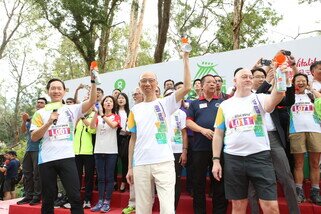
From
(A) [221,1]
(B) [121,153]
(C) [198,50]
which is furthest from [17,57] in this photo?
(B) [121,153]

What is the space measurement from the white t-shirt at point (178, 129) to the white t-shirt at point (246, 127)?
55.2 inches

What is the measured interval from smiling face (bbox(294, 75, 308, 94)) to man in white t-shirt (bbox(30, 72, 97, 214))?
94.4 inches

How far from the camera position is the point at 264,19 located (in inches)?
632

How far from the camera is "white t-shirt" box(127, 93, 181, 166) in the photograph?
305cm

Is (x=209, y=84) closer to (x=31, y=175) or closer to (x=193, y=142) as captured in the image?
(x=193, y=142)

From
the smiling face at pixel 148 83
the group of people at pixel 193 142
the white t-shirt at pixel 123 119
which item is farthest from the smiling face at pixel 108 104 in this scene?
the smiling face at pixel 148 83

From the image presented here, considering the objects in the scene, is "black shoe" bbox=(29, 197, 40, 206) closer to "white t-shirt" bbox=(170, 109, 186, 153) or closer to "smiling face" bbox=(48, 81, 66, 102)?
"smiling face" bbox=(48, 81, 66, 102)

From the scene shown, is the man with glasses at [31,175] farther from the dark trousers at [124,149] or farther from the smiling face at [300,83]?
the smiling face at [300,83]

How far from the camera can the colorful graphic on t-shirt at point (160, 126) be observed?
3.10 meters

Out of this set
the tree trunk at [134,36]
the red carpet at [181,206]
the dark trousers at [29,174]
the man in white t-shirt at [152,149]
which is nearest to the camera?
the man in white t-shirt at [152,149]

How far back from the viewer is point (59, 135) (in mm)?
3729

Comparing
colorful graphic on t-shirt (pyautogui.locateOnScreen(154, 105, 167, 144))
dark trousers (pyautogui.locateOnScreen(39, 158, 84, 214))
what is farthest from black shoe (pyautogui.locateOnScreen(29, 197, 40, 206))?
colorful graphic on t-shirt (pyautogui.locateOnScreen(154, 105, 167, 144))

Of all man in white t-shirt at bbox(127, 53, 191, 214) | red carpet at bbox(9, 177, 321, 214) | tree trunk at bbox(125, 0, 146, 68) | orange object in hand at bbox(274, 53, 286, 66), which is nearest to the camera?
orange object in hand at bbox(274, 53, 286, 66)

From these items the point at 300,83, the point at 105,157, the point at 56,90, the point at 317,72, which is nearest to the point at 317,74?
the point at 317,72
